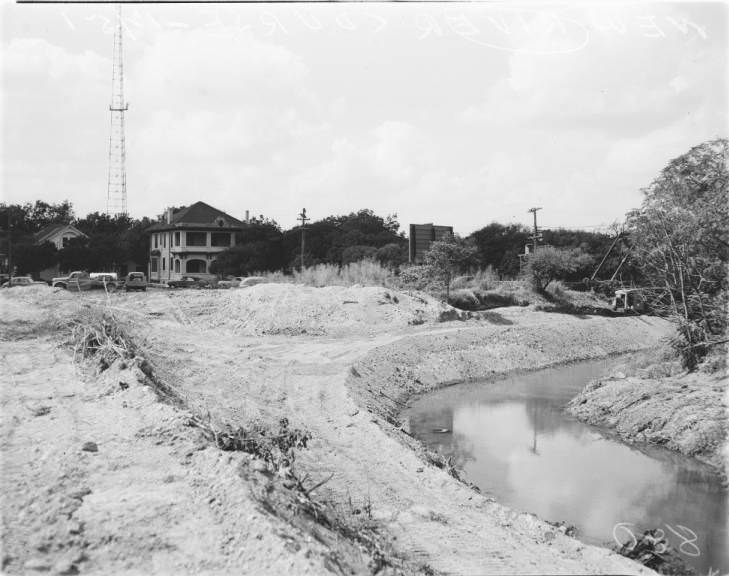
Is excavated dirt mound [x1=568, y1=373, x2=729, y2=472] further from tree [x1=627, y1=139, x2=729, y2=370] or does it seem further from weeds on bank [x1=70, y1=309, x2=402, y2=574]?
weeds on bank [x1=70, y1=309, x2=402, y2=574]

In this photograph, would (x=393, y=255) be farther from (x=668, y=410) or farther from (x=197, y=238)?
(x=668, y=410)

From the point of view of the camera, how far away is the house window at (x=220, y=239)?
60000 millimetres

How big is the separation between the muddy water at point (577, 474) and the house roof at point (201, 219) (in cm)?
4382

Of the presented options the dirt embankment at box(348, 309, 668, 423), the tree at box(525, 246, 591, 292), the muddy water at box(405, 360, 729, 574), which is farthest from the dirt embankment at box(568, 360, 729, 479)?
the tree at box(525, 246, 591, 292)

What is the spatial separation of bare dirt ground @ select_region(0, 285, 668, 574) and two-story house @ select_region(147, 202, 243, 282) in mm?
39363

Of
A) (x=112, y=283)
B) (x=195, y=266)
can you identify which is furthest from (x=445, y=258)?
(x=195, y=266)

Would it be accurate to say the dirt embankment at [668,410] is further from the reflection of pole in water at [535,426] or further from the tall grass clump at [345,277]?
the tall grass clump at [345,277]

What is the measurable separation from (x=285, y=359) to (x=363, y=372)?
248 cm

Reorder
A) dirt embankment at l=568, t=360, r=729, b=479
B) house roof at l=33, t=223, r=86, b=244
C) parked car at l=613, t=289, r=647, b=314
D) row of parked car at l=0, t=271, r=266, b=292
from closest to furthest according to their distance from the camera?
dirt embankment at l=568, t=360, r=729, b=479, row of parked car at l=0, t=271, r=266, b=292, parked car at l=613, t=289, r=647, b=314, house roof at l=33, t=223, r=86, b=244

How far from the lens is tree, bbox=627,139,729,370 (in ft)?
55.5

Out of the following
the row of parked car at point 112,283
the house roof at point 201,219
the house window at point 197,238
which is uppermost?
the house roof at point 201,219

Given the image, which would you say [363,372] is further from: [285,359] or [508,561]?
[508,561]

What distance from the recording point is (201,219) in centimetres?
6038

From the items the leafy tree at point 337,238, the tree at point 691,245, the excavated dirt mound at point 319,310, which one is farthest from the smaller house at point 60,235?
the tree at point 691,245
